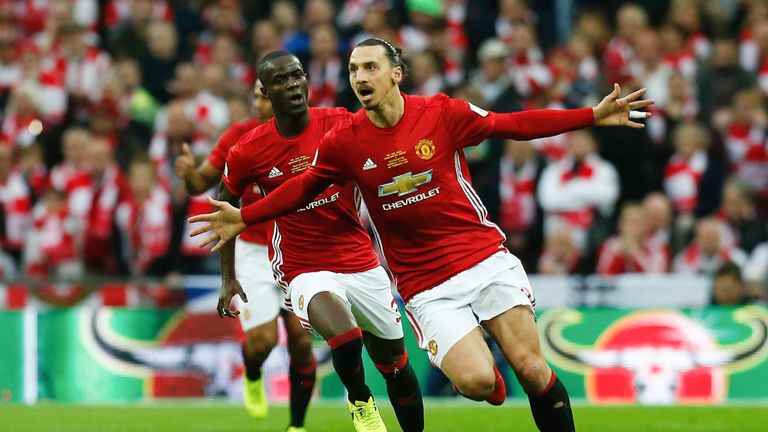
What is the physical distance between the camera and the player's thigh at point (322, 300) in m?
8.61

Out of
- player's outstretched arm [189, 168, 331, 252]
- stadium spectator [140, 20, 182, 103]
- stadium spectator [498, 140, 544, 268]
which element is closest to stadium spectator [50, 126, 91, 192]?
stadium spectator [140, 20, 182, 103]

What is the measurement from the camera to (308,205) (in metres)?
9.05

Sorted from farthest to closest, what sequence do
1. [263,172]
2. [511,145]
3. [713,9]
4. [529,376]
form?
[713,9] → [511,145] → [263,172] → [529,376]

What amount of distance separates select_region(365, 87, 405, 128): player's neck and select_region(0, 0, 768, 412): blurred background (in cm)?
593

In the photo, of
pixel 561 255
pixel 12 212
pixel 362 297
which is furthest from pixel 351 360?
pixel 12 212

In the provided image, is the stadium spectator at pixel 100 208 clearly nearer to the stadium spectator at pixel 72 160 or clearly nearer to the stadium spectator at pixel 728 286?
the stadium spectator at pixel 72 160

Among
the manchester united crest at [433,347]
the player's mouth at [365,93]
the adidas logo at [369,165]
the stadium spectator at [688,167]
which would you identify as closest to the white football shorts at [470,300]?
the manchester united crest at [433,347]

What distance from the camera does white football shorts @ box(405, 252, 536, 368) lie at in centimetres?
790

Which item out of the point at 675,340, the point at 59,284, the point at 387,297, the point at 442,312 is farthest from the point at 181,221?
the point at 442,312

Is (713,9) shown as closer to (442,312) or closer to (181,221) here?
(181,221)

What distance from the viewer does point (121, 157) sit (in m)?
16.8

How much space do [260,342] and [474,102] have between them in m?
4.85

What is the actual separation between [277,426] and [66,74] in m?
7.94

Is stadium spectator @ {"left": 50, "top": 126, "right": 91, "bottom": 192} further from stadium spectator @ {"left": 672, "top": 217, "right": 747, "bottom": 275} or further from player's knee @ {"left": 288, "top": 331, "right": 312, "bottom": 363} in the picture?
stadium spectator @ {"left": 672, "top": 217, "right": 747, "bottom": 275}
